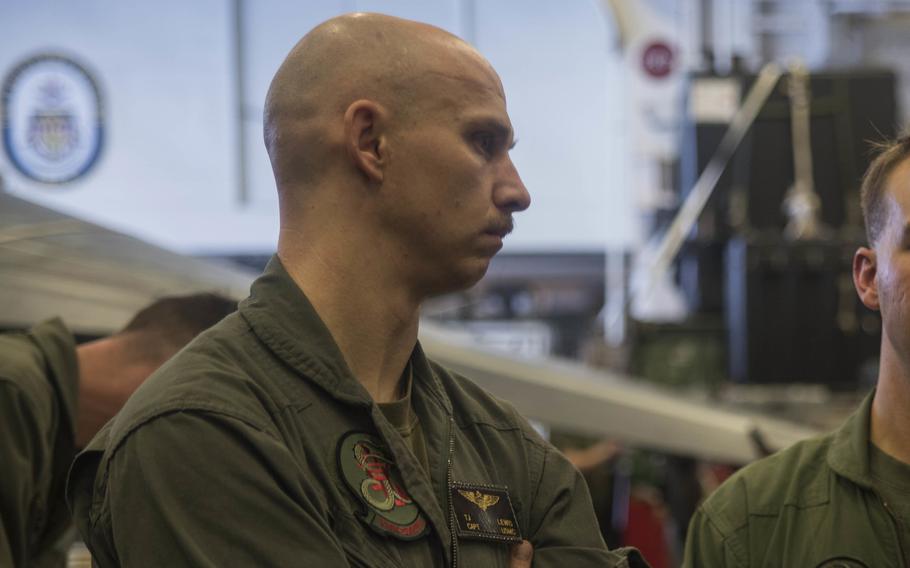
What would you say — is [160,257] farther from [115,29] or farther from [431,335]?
[115,29]

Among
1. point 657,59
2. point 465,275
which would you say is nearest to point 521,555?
point 465,275

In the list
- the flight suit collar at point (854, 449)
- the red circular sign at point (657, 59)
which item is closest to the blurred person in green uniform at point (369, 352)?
the flight suit collar at point (854, 449)

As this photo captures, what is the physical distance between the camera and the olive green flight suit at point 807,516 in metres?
1.66

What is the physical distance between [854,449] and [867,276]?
250mm

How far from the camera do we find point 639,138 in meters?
10.8

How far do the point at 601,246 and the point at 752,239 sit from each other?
11.5ft

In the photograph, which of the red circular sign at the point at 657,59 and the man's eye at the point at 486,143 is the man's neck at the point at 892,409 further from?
the red circular sign at the point at 657,59

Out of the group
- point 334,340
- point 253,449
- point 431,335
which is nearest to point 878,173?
point 334,340

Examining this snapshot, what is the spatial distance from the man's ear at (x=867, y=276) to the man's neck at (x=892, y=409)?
71mm

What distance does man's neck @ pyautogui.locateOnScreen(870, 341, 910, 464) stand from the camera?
5.53 feet

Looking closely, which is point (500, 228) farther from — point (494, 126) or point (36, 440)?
point (36, 440)

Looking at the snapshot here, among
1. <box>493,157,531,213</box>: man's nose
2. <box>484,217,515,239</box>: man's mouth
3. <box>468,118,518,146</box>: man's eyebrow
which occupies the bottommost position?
<box>484,217,515,239</box>: man's mouth

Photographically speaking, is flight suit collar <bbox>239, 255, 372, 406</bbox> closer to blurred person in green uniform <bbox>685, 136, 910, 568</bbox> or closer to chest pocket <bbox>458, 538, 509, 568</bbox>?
chest pocket <bbox>458, 538, 509, 568</bbox>

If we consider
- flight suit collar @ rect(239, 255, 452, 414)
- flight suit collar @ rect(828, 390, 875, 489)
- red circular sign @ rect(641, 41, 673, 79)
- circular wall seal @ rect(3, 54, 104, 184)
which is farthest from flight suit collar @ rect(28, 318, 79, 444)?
red circular sign @ rect(641, 41, 673, 79)
